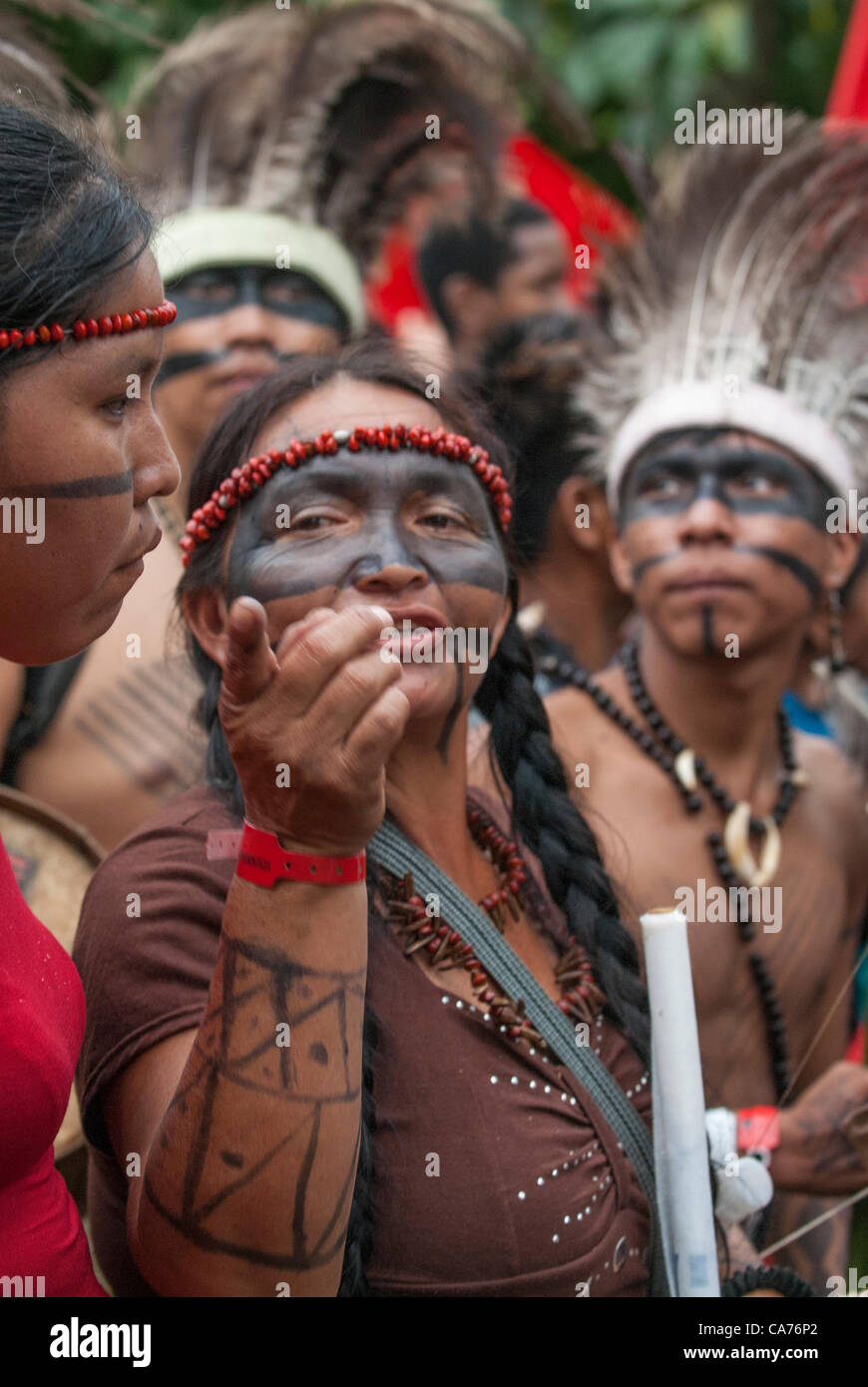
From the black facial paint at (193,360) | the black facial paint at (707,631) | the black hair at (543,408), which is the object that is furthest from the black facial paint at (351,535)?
the black hair at (543,408)

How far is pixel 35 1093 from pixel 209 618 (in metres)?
0.77

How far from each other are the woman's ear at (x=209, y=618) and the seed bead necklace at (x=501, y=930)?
0.43 meters

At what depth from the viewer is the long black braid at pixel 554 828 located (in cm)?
216

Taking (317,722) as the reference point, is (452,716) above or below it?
above

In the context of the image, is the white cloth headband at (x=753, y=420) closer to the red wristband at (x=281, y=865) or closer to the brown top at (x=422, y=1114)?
the brown top at (x=422, y=1114)

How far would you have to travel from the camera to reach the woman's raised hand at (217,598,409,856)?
4.73 feet

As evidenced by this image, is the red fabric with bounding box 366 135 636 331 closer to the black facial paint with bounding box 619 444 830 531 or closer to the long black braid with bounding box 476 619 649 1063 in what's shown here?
the black facial paint with bounding box 619 444 830 531

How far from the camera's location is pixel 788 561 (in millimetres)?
3281

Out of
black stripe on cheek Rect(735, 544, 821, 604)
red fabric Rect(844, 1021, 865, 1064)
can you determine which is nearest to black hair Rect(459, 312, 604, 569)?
black stripe on cheek Rect(735, 544, 821, 604)

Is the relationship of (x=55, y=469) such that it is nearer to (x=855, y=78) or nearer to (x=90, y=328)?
(x=90, y=328)

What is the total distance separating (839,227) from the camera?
143 inches

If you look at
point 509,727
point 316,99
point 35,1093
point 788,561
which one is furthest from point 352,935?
point 316,99

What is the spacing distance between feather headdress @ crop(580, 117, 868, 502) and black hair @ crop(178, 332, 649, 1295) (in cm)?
129
